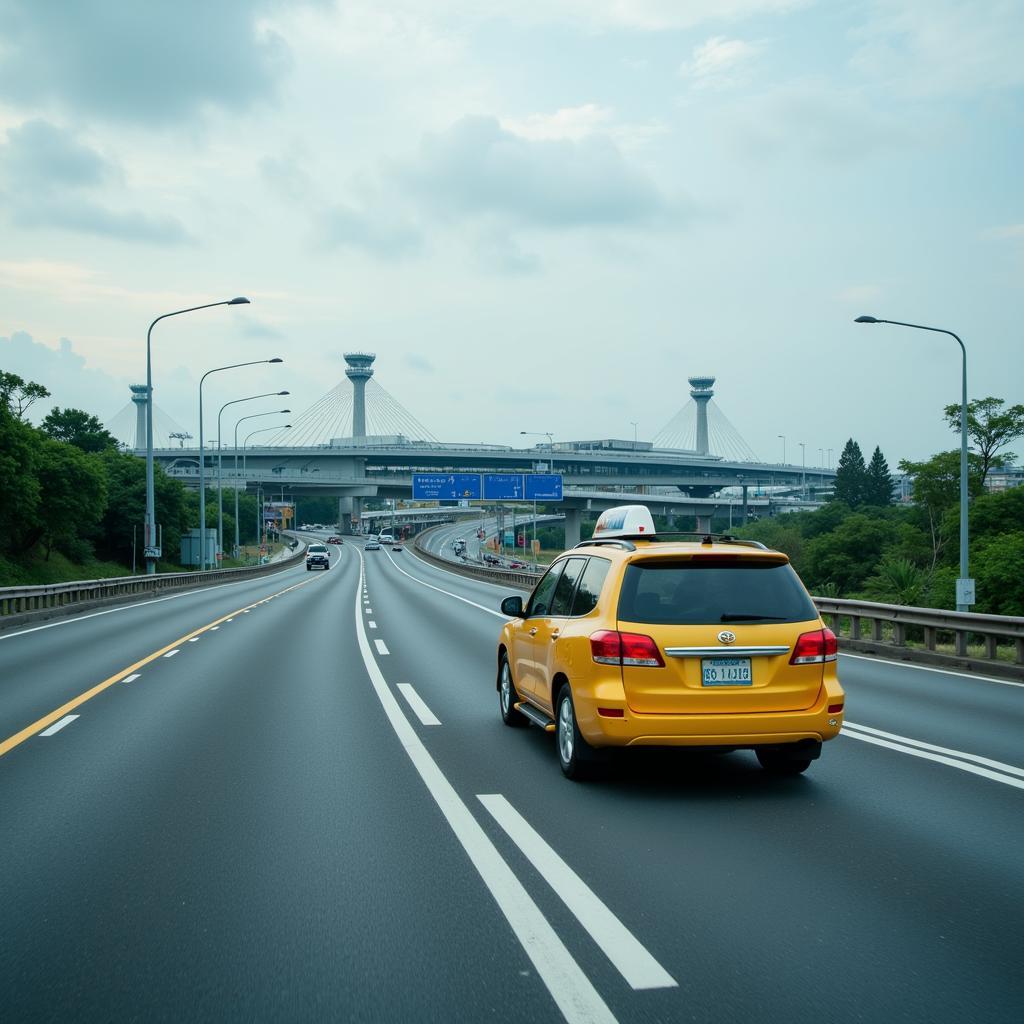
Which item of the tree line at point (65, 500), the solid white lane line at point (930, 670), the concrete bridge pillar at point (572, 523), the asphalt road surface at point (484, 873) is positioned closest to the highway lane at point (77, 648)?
the asphalt road surface at point (484, 873)

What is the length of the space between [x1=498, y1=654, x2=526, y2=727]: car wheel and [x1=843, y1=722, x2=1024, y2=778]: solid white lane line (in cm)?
301

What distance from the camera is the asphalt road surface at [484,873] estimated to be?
13.5ft

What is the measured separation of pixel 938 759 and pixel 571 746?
2.98 metres

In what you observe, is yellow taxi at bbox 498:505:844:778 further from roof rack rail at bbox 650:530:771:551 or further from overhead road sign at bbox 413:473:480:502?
overhead road sign at bbox 413:473:480:502

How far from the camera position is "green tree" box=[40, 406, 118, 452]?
109m

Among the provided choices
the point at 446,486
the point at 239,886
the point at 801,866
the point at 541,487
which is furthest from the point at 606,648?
the point at 446,486

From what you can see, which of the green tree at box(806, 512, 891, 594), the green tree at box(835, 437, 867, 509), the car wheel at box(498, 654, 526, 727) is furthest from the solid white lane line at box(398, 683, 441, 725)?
the green tree at box(835, 437, 867, 509)

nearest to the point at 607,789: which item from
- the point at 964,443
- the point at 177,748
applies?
the point at 177,748

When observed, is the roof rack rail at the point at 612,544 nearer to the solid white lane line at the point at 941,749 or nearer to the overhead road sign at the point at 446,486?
the solid white lane line at the point at 941,749

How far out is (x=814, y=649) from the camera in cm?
759

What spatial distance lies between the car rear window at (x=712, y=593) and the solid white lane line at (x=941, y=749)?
1977 mm

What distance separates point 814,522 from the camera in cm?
12450

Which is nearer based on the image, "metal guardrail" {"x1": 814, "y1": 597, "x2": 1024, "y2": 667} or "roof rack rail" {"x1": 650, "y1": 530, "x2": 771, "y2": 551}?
"roof rack rail" {"x1": 650, "y1": 530, "x2": 771, "y2": 551}

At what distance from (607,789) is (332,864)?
254cm
